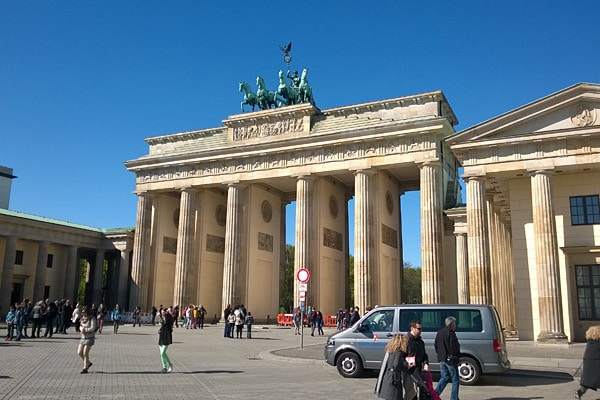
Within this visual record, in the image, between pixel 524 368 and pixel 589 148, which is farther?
pixel 589 148

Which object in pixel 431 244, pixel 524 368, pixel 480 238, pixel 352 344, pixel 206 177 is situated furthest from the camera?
pixel 206 177

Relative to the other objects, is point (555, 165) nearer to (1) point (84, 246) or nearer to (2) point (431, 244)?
(2) point (431, 244)

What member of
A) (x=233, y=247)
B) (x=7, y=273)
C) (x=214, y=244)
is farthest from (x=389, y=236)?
(x=7, y=273)

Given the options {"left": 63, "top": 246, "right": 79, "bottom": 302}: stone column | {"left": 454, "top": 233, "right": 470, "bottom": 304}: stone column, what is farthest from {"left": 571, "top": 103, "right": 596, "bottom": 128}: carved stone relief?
{"left": 63, "top": 246, "right": 79, "bottom": 302}: stone column

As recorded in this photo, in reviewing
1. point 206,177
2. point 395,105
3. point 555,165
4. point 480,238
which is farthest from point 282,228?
point 555,165

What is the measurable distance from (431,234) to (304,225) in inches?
383

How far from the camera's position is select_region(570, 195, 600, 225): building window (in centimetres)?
2544

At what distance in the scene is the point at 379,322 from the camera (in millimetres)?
14438

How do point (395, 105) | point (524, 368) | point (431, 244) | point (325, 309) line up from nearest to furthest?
1. point (524, 368)
2. point (431, 244)
3. point (395, 105)
4. point (325, 309)

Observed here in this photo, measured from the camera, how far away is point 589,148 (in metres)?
25.0

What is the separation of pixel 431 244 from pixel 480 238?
888 cm

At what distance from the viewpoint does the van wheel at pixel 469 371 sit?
1308 centimetres

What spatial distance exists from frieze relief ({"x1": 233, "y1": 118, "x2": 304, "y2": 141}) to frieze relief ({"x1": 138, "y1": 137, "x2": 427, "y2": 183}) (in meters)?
1.99

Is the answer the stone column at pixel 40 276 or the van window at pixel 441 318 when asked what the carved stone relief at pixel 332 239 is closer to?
the stone column at pixel 40 276
